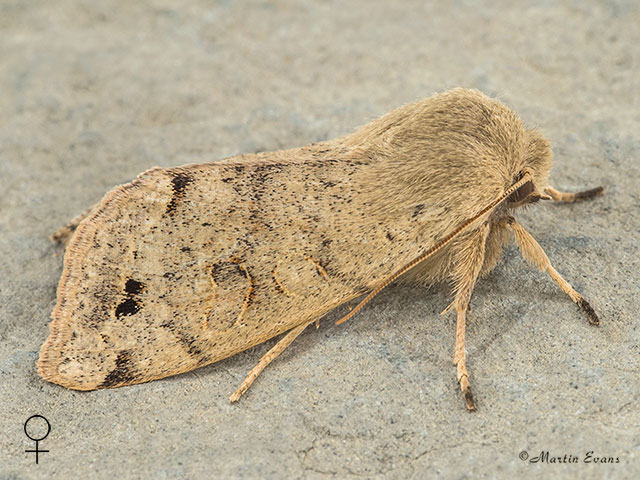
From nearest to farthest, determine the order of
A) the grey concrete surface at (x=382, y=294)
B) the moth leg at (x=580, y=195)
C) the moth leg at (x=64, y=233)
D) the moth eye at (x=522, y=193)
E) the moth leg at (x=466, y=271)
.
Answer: the grey concrete surface at (x=382, y=294)
the moth leg at (x=466, y=271)
the moth eye at (x=522, y=193)
the moth leg at (x=64, y=233)
the moth leg at (x=580, y=195)

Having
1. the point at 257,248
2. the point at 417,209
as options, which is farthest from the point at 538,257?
the point at 257,248

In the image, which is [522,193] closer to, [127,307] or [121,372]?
[127,307]

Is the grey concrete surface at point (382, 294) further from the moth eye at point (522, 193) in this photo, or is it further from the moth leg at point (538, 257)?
the moth eye at point (522, 193)

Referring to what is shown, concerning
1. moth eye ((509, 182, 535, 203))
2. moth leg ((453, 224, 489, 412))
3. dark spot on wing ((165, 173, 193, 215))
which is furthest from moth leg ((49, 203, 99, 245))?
moth eye ((509, 182, 535, 203))

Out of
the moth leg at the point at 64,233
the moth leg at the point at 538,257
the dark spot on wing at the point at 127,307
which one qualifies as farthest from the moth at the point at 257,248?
the moth leg at the point at 64,233

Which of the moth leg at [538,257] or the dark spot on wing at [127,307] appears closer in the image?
the dark spot on wing at [127,307]

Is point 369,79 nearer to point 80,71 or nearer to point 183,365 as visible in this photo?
point 80,71

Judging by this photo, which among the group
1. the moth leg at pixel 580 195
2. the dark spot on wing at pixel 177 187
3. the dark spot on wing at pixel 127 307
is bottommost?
the dark spot on wing at pixel 127 307
